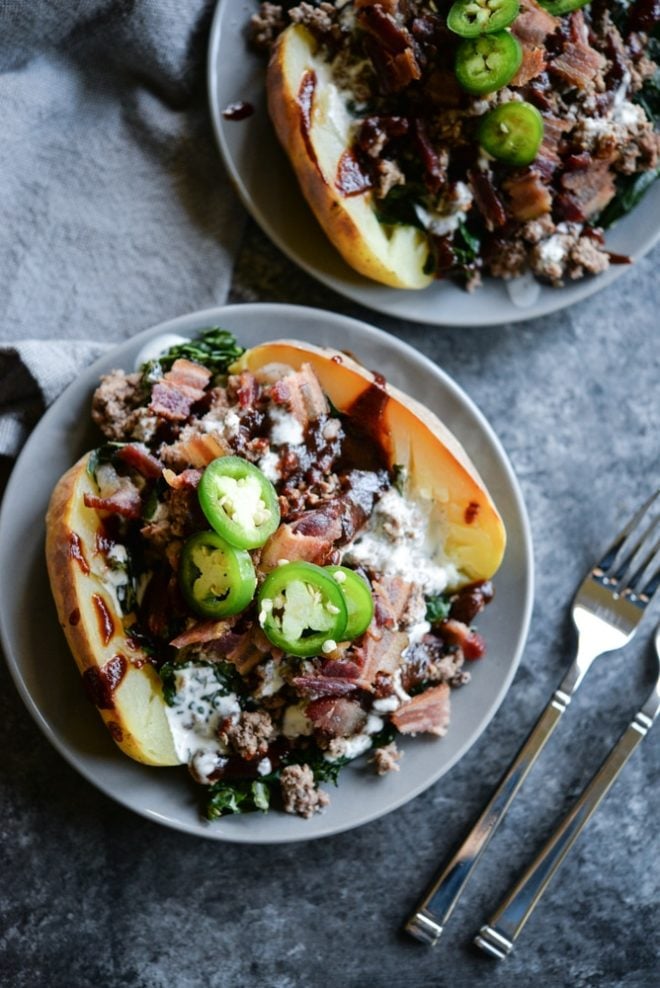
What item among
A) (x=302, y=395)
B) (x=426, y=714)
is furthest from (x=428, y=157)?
(x=426, y=714)

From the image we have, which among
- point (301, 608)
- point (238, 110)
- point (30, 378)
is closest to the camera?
point (301, 608)

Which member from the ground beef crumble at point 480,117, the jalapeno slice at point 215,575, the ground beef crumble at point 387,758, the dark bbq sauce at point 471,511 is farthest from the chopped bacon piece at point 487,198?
the ground beef crumble at point 387,758

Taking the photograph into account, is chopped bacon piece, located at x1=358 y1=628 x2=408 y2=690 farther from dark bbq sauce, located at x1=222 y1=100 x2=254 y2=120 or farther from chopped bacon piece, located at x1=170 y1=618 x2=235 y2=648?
dark bbq sauce, located at x1=222 y1=100 x2=254 y2=120

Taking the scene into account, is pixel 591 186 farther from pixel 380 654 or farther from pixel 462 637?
pixel 380 654

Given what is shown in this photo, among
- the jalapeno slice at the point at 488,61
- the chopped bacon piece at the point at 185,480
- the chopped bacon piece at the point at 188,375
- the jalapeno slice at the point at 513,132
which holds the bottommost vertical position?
the chopped bacon piece at the point at 185,480

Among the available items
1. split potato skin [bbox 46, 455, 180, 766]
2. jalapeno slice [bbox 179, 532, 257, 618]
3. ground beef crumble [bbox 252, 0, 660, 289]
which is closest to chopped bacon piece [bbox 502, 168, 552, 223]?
ground beef crumble [bbox 252, 0, 660, 289]

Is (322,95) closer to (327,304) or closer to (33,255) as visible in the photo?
(327,304)

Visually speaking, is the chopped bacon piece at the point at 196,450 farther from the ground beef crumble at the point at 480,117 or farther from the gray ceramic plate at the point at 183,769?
the ground beef crumble at the point at 480,117
